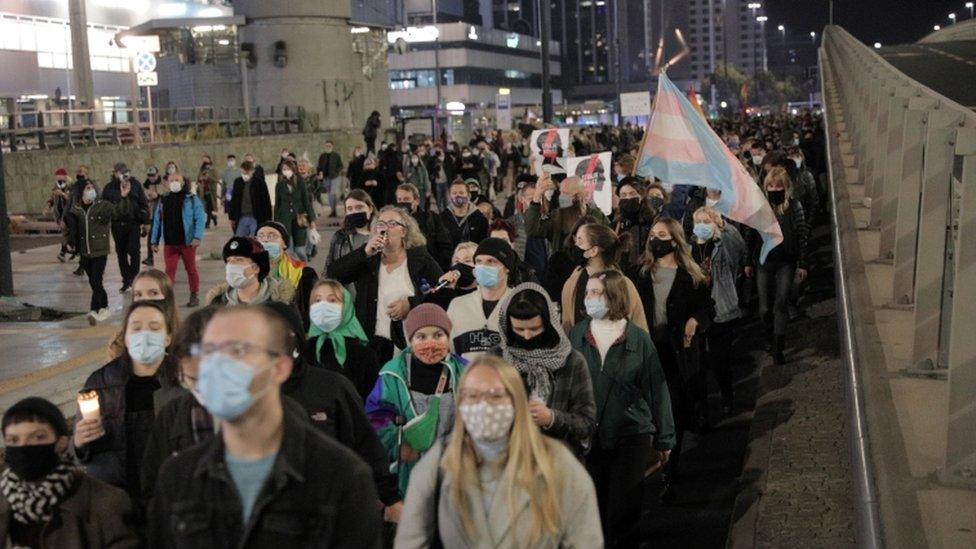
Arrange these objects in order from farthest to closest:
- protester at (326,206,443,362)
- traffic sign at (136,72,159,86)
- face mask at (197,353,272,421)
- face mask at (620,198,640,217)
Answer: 1. traffic sign at (136,72,159,86)
2. face mask at (620,198,640,217)
3. protester at (326,206,443,362)
4. face mask at (197,353,272,421)

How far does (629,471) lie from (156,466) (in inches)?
125

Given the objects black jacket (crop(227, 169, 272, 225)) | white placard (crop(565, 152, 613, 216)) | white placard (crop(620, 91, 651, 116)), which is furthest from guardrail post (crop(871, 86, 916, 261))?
white placard (crop(620, 91, 651, 116))

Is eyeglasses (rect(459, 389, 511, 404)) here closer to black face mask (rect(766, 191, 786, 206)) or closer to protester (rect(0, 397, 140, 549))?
protester (rect(0, 397, 140, 549))

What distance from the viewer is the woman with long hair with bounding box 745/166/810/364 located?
1378 cm

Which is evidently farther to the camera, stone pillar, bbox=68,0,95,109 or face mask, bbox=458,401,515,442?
stone pillar, bbox=68,0,95,109

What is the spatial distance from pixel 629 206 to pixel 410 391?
6.77m

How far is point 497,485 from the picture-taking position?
463cm

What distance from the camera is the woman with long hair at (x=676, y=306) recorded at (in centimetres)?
1012

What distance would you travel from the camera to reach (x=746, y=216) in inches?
484

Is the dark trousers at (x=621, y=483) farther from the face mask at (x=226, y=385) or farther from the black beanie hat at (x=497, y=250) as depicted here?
the face mask at (x=226, y=385)

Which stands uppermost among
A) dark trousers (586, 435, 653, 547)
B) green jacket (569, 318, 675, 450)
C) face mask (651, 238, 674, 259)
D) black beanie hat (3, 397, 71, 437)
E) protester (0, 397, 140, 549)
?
black beanie hat (3, 397, 71, 437)

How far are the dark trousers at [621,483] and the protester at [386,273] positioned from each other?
2.19 metres

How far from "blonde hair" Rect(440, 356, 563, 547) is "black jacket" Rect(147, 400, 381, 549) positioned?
0.78 metres

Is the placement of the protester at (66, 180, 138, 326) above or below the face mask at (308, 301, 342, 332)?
below
